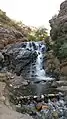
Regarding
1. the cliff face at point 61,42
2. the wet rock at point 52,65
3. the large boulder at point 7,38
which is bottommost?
the wet rock at point 52,65

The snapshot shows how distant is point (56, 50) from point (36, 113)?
619 inches

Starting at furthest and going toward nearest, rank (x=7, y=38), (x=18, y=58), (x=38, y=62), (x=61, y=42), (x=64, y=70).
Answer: (x=7, y=38), (x=38, y=62), (x=18, y=58), (x=61, y=42), (x=64, y=70)

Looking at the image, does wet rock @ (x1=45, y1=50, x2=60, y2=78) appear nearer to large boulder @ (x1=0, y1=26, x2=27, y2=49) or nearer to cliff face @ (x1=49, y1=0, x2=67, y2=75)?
cliff face @ (x1=49, y1=0, x2=67, y2=75)

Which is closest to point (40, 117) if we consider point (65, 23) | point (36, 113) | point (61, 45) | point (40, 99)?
point (36, 113)

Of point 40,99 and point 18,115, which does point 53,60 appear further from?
point 18,115

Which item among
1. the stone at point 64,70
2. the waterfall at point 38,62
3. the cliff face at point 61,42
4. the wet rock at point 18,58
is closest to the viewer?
the stone at point 64,70

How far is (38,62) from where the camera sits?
26.3m

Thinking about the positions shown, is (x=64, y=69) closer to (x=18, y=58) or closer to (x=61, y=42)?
(x=61, y=42)

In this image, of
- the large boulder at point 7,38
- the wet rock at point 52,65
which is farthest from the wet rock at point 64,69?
the large boulder at point 7,38

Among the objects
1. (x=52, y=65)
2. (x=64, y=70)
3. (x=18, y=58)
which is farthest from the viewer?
(x=18, y=58)

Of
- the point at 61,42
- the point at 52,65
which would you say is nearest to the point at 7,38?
the point at 61,42

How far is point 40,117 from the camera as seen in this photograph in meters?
8.41

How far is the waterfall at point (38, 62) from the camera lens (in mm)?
24356

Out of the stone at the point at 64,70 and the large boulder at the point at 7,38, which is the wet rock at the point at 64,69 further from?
the large boulder at the point at 7,38
